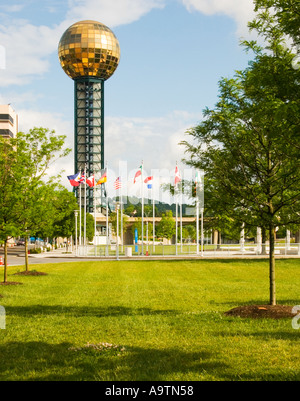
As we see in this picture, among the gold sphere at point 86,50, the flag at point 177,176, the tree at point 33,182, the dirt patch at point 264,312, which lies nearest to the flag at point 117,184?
the flag at point 177,176

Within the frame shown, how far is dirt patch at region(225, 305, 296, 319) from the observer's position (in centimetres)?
1410

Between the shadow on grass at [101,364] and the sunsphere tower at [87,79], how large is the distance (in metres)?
119

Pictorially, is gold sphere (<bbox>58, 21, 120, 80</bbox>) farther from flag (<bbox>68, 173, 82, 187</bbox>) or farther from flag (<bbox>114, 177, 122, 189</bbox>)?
flag (<bbox>114, 177, 122, 189</bbox>)

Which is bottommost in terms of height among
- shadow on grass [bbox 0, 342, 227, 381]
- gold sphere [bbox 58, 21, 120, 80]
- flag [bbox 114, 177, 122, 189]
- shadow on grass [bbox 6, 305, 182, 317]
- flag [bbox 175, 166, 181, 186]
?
shadow on grass [bbox 6, 305, 182, 317]

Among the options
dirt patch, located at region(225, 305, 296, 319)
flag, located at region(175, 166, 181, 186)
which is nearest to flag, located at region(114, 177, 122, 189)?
flag, located at region(175, 166, 181, 186)

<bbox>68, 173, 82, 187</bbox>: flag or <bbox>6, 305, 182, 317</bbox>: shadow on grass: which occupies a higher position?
<bbox>68, 173, 82, 187</bbox>: flag

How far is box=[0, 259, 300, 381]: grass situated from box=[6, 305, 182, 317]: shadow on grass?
0.10 ft

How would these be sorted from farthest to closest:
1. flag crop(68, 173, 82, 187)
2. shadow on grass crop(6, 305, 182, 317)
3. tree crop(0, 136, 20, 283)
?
flag crop(68, 173, 82, 187)
tree crop(0, 136, 20, 283)
shadow on grass crop(6, 305, 182, 317)

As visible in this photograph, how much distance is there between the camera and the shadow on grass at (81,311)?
625 inches

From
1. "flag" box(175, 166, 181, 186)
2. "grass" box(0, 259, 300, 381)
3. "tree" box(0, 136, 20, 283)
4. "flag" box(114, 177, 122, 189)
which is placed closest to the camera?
"grass" box(0, 259, 300, 381)

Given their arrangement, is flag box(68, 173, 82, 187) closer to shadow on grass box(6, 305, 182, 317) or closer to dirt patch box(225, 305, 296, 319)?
shadow on grass box(6, 305, 182, 317)

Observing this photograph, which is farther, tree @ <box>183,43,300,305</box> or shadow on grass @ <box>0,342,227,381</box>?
tree @ <box>183,43,300,305</box>

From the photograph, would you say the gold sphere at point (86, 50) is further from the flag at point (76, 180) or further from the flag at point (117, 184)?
the flag at point (117, 184)

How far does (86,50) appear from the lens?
430 feet
